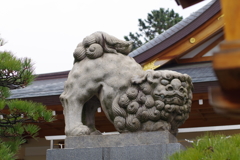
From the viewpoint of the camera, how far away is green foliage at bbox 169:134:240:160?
243 centimetres

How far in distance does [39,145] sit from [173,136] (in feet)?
15.7

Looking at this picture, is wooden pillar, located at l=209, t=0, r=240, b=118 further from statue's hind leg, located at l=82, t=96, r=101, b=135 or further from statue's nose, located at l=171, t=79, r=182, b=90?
statue's hind leg, located at l=82, t=96, r=101, b=135

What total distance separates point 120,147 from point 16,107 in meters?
1.61

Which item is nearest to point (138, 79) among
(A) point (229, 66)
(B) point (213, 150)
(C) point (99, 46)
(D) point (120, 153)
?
(C) point (99, 46)

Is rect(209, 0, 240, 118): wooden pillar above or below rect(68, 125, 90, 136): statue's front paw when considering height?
above

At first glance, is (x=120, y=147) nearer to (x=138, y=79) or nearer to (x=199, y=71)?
(x=138, y=79)

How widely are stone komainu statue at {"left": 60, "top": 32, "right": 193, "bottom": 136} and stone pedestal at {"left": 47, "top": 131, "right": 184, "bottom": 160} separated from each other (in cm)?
6

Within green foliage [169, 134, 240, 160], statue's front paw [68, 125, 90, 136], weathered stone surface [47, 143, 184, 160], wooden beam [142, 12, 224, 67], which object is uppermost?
wooden beam [142, 12, 224, 67]

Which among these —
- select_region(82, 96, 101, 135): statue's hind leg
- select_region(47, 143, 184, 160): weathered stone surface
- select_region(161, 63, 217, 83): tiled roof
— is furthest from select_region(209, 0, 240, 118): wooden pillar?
select_region(161, 63, 217, 83): tiled roof

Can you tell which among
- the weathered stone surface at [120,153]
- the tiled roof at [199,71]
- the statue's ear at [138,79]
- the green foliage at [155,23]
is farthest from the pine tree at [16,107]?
the green foliage at [155,23]

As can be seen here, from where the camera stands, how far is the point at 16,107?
13.9 ft

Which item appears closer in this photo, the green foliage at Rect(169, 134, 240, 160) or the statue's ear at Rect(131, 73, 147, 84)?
the green foliage at Rect(169, 134, 240, 160)

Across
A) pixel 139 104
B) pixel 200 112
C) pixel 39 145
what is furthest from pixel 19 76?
pixel 39 145

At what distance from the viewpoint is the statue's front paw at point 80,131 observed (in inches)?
127
